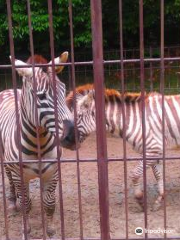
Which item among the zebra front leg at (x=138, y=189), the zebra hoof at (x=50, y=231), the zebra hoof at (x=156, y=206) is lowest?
the zebra hoof at (x=50, y=231)

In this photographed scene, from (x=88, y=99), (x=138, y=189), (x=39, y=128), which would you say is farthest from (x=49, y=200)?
(x=88, y=99)

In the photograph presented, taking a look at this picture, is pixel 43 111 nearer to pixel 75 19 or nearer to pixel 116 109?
pixel 116 109

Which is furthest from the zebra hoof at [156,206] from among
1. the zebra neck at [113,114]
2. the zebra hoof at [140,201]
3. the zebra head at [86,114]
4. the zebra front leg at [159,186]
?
the zebra head at [86,114]

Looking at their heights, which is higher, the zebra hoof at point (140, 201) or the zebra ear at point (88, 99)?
the zebra ear at point (88, 99)

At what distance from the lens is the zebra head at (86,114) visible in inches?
207

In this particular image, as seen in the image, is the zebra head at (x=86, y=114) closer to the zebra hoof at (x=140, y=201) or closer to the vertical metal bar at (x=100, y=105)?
the zebra hoof at (x=140, y=201)

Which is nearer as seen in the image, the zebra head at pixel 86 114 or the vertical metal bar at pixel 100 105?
the vertical metal bar at pixel 100 105

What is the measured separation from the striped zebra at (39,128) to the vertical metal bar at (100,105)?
33 cm

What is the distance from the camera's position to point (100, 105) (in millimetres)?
3174

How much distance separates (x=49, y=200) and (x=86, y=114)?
1.29 meters

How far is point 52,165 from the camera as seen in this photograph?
4191mm

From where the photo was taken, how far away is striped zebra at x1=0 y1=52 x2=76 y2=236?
139 inches

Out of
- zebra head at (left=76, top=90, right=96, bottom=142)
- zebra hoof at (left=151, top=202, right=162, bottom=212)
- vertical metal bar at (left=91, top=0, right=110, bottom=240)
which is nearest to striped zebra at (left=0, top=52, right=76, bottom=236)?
vertical metal bar at (left=91, top=0, right=110, bottom=240)

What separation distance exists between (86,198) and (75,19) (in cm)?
543
